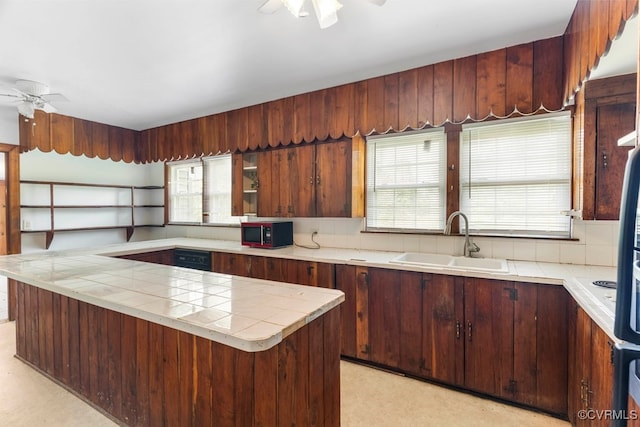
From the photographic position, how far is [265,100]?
3537mm

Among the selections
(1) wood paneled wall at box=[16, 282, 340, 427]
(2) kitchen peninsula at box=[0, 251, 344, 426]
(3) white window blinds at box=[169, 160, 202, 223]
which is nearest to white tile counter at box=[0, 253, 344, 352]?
(2) kitchen peninsula at box=[0, 251, 344, 426]

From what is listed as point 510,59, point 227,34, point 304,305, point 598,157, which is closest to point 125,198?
point 227,34

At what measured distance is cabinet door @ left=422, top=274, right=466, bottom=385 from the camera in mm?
2219

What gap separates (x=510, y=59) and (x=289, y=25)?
1662 millimetres

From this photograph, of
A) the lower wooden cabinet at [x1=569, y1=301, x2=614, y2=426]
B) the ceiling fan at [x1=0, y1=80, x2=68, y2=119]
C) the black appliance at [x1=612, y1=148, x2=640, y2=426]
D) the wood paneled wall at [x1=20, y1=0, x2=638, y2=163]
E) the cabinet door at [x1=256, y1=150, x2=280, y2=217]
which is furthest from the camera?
the cabinet door at [x1=256, y1=150, x2=280, y2=217]

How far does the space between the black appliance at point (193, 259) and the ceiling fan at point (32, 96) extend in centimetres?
197

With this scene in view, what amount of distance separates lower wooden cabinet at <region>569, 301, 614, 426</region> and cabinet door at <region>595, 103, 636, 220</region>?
2.14 ft

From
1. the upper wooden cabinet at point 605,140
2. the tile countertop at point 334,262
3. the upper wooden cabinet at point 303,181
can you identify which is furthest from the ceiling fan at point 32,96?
the upper wooden cabinet at point 605,140

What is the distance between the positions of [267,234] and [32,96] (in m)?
2.66

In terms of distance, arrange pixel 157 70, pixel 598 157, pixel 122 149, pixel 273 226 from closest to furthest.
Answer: pixel 598 157
pixel 157 70
pixel 273 226
pixel 122 149

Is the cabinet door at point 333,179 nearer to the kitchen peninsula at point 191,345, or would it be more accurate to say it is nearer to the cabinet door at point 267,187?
the cabinet door at point 267,187

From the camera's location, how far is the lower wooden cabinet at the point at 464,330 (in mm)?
1958

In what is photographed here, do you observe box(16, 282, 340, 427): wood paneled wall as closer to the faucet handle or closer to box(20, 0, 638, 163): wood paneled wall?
the faucet handle

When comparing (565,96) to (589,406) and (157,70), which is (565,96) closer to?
(589,406)
